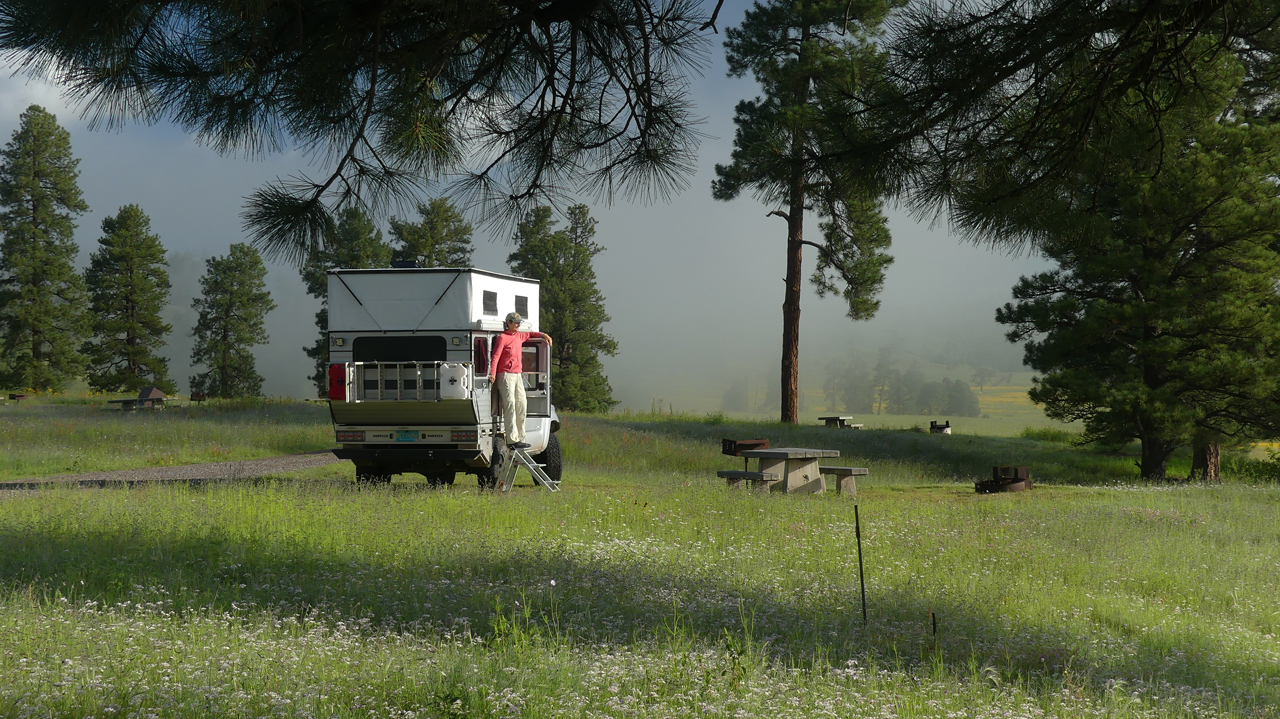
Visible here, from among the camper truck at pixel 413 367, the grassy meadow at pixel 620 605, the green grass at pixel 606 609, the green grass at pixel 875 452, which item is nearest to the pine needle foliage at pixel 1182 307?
the green grass at pixel 875 452

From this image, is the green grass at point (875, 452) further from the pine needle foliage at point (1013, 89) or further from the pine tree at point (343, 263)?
the pine tree at point (343, 263)

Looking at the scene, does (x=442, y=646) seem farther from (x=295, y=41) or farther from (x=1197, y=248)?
(x=1197, y=248)

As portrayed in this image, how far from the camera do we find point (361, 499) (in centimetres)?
999

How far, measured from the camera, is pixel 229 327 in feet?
155

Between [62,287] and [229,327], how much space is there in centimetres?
824

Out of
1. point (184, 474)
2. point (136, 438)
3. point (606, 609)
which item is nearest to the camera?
point (606, 609)

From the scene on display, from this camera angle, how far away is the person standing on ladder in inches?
489

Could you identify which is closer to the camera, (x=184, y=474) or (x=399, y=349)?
(x=399, y=349)

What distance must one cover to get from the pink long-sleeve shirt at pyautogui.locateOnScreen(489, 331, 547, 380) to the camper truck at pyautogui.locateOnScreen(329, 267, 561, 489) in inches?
5.6

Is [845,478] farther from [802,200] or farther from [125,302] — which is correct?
[125,302]

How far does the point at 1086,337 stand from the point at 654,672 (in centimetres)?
1893

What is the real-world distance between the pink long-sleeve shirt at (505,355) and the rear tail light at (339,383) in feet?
6.97

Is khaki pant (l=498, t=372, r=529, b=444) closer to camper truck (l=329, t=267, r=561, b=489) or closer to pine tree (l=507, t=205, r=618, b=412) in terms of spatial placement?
camper truck (l=329, t=267, r=561, b=489)

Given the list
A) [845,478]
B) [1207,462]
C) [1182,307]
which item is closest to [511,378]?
[845,478]
